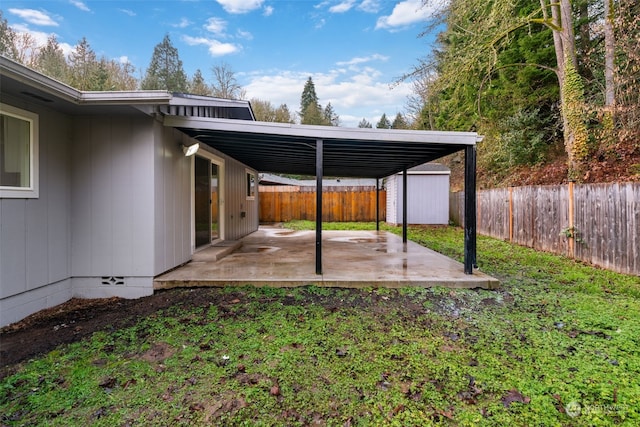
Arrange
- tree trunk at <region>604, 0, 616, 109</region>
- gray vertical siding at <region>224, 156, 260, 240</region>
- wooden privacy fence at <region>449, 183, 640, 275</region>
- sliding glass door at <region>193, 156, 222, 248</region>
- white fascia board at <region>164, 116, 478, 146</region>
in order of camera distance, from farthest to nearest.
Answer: gray vertical siding at <region>224, 156, 260, 240</region> → tree trunk at <region>604, 0, 616, 109</region> → sliding glass door at <region>193, 156, 222, 248</region> → wooden privacy fence at <region>449, 183, 640, 275</region> → white fascia board at <region>164, 116, 478, 146</region>

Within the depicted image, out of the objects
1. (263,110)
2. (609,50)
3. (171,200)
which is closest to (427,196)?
(609,50)

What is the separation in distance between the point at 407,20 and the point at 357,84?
8559 mm

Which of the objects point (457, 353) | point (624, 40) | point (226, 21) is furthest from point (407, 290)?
point (226, 21)

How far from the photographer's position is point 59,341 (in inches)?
107

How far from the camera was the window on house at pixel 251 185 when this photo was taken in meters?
9.58

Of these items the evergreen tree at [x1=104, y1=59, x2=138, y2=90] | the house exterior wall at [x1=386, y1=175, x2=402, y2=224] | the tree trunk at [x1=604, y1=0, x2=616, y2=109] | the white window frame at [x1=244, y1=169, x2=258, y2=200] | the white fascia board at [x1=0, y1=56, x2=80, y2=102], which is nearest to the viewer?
the white fascia board at [x1=0, y1=56, x2=80, y2=102]

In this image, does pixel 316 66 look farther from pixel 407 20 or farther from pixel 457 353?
pixel 457 353

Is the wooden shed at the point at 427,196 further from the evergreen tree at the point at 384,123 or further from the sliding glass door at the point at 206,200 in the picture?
the evergreen tree at the point at 384,123

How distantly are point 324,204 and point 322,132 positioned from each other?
35.0ft

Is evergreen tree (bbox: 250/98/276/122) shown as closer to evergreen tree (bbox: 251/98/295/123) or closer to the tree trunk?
evergreen tree (bbox: 251/98/295/123)

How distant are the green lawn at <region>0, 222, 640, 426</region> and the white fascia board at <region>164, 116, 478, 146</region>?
2.26 m

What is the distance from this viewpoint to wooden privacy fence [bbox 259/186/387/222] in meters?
14.9

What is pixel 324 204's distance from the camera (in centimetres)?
1503

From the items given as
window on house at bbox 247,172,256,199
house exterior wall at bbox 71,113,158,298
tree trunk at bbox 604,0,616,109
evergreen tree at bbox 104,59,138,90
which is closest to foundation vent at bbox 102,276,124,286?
house exterior wall at bbox 71,113,158,298
